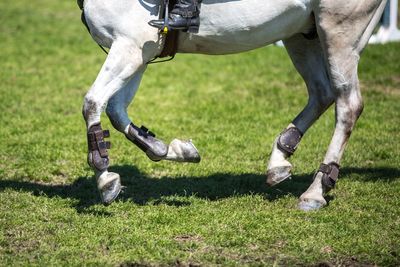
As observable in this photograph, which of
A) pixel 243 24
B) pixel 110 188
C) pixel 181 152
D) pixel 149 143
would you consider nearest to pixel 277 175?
pixel 181 152

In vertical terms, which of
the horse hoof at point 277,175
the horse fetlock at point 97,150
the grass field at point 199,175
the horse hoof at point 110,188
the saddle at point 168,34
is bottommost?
the grass field at point 199,175

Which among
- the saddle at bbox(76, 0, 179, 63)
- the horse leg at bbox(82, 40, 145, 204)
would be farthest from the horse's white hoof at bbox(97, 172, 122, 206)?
the saddle at bbox(76, 0, 179, 63)

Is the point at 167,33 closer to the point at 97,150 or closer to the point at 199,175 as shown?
the point at 97,150

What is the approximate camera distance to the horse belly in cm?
591

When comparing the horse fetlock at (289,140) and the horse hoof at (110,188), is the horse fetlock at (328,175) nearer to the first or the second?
the horse fetlock at (289,140)

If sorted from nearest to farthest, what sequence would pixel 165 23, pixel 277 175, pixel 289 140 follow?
1. pixel 165 23
2. pixel 277 175
3. pixel 289 140

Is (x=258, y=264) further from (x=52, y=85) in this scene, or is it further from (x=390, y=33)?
(x=390, y=33)

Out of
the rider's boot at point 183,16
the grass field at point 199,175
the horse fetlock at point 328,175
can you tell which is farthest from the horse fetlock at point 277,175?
the rider's boot at point 183,16

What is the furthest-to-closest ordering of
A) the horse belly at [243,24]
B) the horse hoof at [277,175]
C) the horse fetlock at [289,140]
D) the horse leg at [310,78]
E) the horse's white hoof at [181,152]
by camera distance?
the horse leg at [310,78] < the horse fetlock at [289,140] < the horse hoof at [277,175] < the horse's white hoof at [181,152] < the horse belly at [243,24]

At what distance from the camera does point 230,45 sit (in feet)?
20.1

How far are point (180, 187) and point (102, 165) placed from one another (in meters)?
1.34

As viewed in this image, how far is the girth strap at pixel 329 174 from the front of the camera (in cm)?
627

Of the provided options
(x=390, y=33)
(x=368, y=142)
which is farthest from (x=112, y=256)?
(x=390, y=33)

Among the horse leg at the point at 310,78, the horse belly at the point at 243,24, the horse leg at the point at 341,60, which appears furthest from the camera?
the horse leg at the point at 310,78
